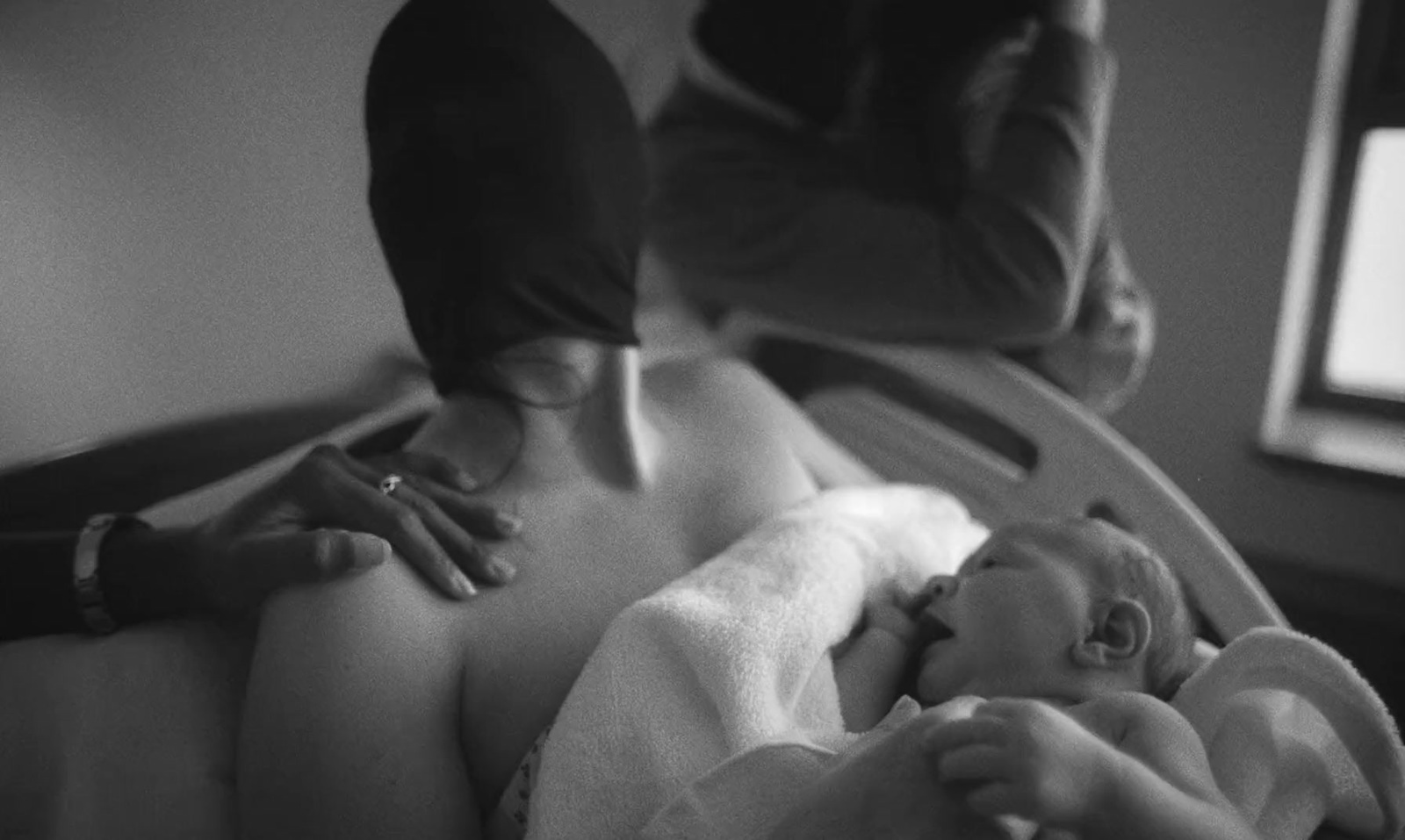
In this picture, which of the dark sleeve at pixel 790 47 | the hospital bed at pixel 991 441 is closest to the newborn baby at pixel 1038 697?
the hospital bed at pixel 991 441

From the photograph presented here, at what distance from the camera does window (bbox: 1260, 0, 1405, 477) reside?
45.5 inches

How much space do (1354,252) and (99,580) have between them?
124cm

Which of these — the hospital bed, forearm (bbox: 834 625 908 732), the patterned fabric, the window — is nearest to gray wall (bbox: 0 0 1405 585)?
the hospital bed

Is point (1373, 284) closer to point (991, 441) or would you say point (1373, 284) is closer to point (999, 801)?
→ point (991, 441)

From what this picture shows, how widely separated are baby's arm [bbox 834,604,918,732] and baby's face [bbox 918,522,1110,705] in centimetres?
2

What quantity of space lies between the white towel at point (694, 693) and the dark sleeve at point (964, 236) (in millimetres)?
450

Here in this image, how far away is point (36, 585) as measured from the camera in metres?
0.60

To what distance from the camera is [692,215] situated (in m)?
0.95

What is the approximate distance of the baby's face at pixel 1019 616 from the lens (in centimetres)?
74

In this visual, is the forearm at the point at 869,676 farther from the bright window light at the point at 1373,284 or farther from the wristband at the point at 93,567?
A: the bright window light at the point at 1373,284

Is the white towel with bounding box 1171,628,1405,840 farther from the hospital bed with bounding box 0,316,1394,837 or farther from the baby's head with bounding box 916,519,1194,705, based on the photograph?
the hospital bed with bounding box 0,316,1394,837

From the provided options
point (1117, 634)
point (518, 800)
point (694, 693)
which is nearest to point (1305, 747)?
point (1117, 634)

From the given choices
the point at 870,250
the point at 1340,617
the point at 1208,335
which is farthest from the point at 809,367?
the point at 1340,617

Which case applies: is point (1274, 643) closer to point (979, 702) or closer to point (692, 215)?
point (979, 702)
